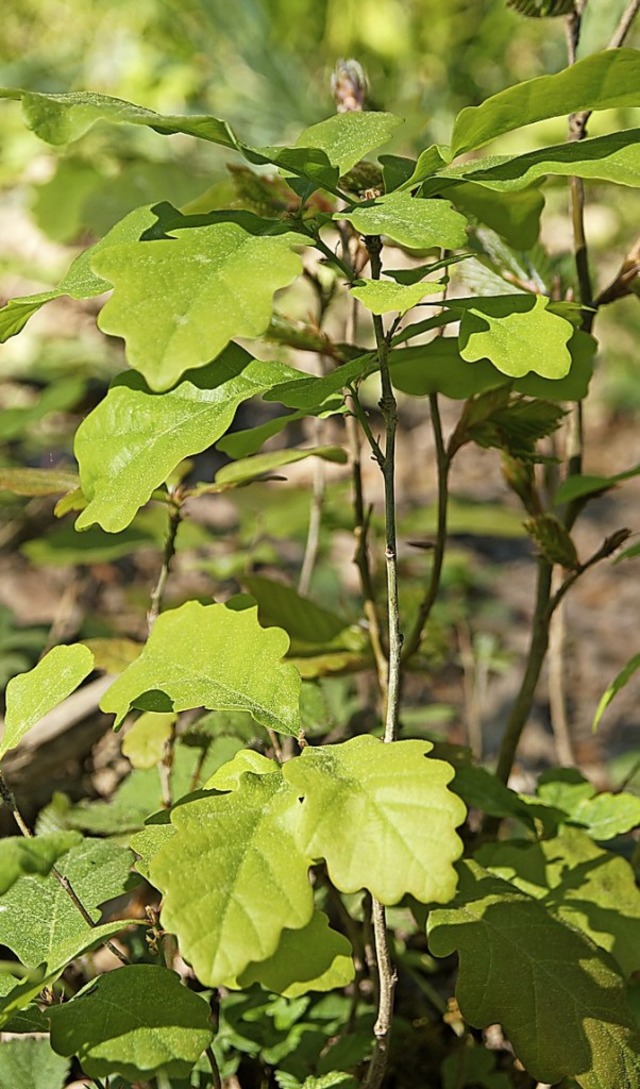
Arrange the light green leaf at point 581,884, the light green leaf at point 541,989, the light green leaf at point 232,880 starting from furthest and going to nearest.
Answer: the light green leaf at point 581,884
the light green leaf at point 541,989
the light green leaf at point 232,880

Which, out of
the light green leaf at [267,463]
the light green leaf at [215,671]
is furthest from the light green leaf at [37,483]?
the light green leaf at [215,671]

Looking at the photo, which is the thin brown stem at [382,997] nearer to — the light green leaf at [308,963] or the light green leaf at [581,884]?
the light green leaf at [308,963]

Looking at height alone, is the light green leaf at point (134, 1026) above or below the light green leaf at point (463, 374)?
below

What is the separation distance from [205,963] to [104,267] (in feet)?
1.27

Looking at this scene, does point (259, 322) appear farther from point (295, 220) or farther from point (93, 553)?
point (93, 553)

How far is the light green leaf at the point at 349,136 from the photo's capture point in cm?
64

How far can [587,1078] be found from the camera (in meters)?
0.73

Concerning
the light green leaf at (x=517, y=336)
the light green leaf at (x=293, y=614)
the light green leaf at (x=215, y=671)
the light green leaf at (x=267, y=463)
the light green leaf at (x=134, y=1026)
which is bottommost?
the light green leaf at (x=134, y=1026)

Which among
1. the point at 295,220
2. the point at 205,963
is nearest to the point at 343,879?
the point at 205,963

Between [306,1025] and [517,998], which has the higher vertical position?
[517,998]

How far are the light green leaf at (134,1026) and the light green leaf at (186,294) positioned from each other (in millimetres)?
398

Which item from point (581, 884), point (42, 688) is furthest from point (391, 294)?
point (581, 884)

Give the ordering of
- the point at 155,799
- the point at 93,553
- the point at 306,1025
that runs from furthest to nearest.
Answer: the point at 93,553 → the point at 155,799 → the point at 306,1025

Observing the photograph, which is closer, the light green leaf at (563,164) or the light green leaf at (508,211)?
the light green leaf at (563,164)
